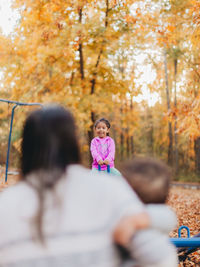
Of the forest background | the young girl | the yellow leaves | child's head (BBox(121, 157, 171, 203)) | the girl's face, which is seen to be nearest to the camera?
child's head (BBox(121, 157, 171, 203))

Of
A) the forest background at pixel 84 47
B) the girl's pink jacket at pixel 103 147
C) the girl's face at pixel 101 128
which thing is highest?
the forest background at pixel 84 47

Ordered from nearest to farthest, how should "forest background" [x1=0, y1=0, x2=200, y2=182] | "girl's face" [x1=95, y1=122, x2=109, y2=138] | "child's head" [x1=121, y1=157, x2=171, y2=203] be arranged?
"child's head" [x1=121, y1=157, x2=171, y2=203] → "girl's face" [x1=95, y1=122, x2=109, y2=138] → "forest background" [x1=0, y1=0, x2=200, y2=182]

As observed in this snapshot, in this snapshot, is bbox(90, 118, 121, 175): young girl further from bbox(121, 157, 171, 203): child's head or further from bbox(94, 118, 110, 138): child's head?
bbox(121, 157, 171, 203): child's head

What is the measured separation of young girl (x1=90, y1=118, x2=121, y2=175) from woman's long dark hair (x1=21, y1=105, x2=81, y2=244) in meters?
3.17

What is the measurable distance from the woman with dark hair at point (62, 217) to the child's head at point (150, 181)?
0.76 ft

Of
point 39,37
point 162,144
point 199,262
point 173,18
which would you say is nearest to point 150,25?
point 173,18

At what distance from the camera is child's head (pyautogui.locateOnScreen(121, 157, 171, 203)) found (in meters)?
1.21

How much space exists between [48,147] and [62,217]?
9.0 inches

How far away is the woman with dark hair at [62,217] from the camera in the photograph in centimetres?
93

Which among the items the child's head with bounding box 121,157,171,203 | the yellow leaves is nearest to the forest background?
the yellow leaves

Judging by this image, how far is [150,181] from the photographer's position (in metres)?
1.22

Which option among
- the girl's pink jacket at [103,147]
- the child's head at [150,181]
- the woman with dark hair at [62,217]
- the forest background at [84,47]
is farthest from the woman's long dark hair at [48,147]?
the forest background at [84,47]

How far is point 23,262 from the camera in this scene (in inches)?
36.7

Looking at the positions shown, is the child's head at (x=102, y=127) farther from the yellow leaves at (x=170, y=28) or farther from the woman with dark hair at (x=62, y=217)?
the yellow leaves at (x=170, y=28)
